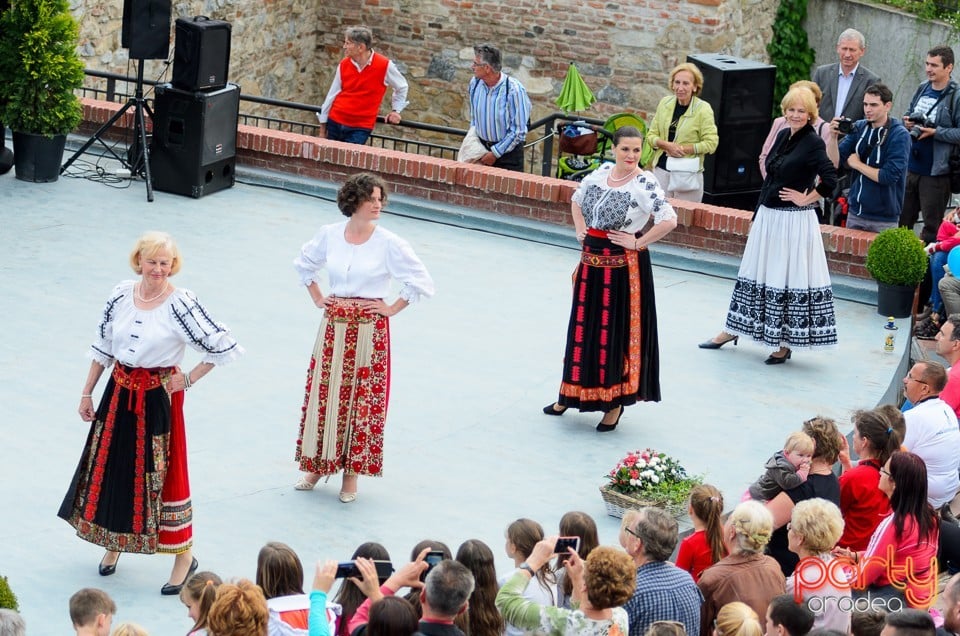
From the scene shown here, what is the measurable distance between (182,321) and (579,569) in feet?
6.57

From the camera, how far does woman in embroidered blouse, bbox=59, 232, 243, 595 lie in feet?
20.5

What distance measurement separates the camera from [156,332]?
6.23 m

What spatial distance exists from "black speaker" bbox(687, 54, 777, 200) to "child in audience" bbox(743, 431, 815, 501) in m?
6.52

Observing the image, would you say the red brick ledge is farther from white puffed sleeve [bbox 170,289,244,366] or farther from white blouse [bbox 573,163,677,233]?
white puffed sleeve [bbox 170,289,244,366]

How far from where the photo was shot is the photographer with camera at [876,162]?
10383 mm

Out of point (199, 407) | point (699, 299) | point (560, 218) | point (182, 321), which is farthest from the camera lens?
point (560, 218)

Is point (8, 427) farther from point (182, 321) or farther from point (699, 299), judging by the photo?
point (699, 299)

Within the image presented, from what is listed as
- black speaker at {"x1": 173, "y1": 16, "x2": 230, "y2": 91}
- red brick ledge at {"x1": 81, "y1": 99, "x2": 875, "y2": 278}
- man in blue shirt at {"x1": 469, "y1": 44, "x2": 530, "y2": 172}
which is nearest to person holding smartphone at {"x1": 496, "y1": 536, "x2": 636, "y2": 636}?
red brick ledge at {"x1": 81, "y1": 99, "x2": 875, "y2": 278}

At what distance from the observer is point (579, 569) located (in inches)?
206

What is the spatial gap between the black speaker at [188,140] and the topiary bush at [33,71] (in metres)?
0.72

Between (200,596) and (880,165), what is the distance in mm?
6766

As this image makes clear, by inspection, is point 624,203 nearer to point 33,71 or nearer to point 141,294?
point 141,294

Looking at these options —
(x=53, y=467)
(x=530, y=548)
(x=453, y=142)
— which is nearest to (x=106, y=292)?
(x=53, y=467)

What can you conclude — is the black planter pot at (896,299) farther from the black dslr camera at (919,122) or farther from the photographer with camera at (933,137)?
the black dslr camera at (919,122)
